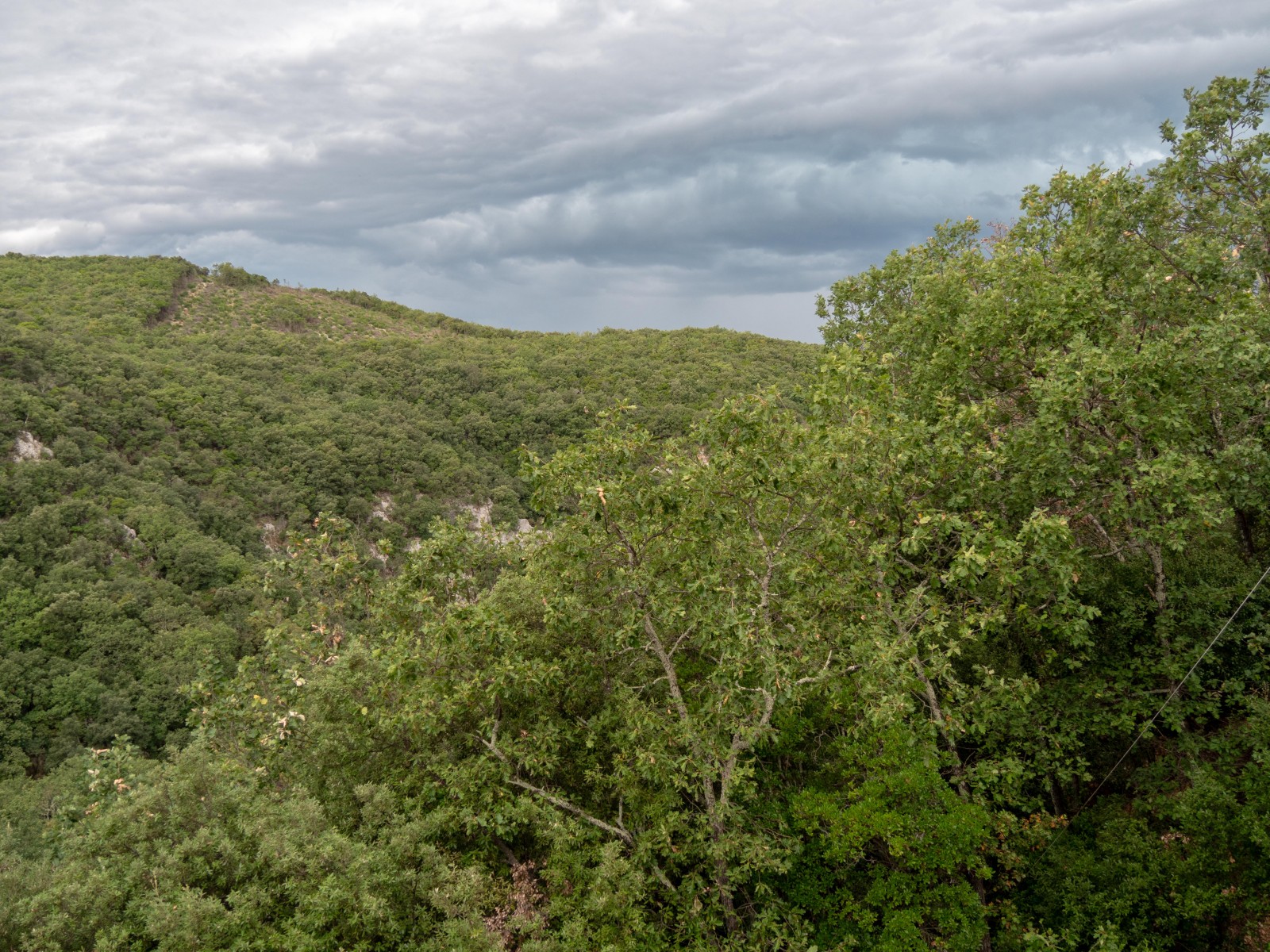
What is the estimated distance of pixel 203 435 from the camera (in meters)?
69.0

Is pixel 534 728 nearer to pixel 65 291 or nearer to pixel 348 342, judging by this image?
pixel 348 342

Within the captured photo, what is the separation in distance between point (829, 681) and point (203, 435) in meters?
74.0

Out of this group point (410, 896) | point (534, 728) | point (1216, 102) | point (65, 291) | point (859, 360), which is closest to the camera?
point (410, 896)

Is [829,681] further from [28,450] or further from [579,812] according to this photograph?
[28,450]

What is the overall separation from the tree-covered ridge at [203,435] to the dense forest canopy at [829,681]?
236 cm

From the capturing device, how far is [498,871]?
10.6 metres

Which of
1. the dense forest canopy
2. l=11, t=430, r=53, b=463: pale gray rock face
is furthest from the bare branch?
l=11, t=430, r=53, b=463: pale gray rock face

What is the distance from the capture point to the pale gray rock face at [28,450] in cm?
5419

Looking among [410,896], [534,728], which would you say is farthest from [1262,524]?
[410,896]

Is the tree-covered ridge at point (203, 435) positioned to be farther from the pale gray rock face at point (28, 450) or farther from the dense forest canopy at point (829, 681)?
the dense forest canopy at point (829, 681)

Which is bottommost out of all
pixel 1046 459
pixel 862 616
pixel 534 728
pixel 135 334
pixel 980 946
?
pixel 980 946

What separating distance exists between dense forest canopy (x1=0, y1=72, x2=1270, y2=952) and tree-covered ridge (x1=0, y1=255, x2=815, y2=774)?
93.1 inches

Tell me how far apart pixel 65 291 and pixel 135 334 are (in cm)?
2150

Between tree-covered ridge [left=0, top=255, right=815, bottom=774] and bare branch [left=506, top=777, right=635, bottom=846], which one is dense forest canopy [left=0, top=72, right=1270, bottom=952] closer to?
bare branch [left=506, top=777, right=635, bottom=846]
